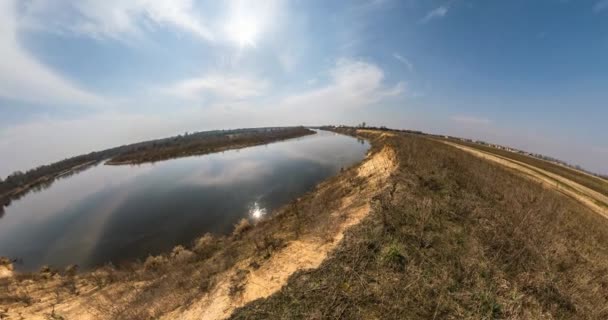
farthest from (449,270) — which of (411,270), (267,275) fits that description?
(267,275)

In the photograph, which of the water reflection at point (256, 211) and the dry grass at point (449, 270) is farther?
the water reflection at point (256, 211)

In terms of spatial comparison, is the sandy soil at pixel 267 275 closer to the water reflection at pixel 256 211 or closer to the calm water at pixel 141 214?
the calm water at pixel 141 214

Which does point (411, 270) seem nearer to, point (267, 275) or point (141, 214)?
point (267, 275)

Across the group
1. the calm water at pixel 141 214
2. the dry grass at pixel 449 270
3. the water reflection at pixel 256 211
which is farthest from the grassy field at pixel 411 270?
the water reflection at pixel 256 211

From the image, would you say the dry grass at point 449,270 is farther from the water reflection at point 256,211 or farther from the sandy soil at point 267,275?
the water reflection at point 256,211

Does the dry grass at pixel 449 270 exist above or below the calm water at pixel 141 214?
above

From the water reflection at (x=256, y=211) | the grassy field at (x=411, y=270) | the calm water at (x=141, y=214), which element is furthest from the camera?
the water reflection at (x=256, y=211)

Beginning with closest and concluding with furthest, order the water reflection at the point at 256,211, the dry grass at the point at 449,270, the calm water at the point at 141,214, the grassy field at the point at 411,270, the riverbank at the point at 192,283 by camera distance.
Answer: the dry grass at the point at 449,270
the grassy field at the point at 411,270
the riverbank at the point at 192,283
the calm water at the point at 141,214
the water reflection at the point at 256,211
